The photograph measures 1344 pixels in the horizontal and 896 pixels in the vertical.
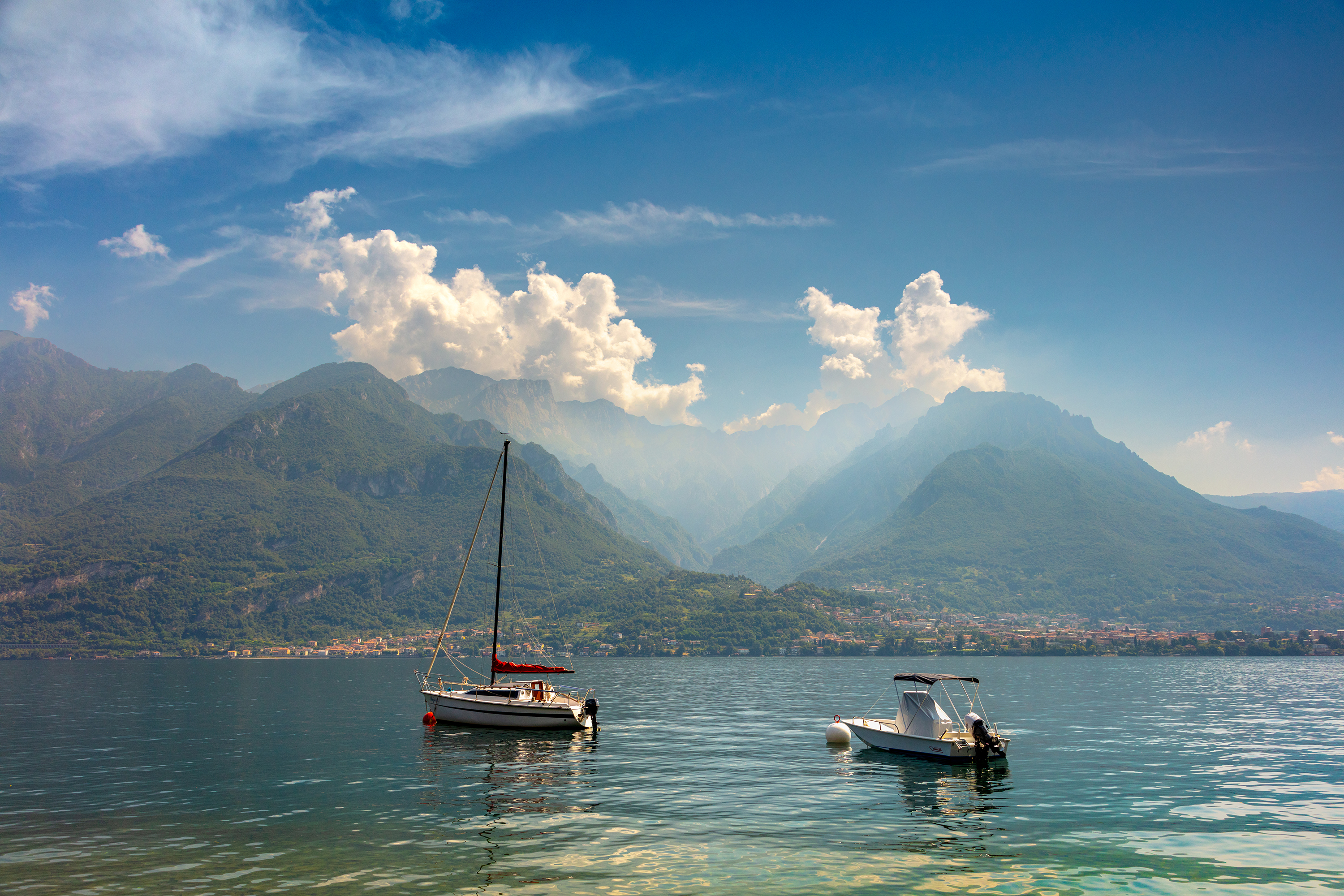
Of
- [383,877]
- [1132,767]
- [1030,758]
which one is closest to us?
[383,877]

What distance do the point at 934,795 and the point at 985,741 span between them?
326 inches

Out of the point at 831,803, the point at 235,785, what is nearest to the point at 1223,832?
the point at 831,803

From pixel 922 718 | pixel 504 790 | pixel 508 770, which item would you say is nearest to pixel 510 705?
pixel 508 770

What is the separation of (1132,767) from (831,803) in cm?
2182

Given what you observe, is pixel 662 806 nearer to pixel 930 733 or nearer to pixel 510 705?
pixel 930 733

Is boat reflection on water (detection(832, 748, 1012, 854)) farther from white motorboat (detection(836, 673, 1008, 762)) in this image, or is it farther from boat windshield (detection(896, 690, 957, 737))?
boat windshield (detection(896, 690, 957, 737))

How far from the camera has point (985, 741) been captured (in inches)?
1651

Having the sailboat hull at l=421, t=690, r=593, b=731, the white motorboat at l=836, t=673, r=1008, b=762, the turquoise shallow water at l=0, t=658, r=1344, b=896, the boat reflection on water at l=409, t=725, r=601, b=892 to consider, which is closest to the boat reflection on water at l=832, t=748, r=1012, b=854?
the turquoise shallow water at l=0, t=658, r=1344, b=896

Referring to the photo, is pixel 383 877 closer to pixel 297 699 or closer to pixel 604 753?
pixel 604 753

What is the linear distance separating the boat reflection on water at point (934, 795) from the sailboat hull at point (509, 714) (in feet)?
66.7

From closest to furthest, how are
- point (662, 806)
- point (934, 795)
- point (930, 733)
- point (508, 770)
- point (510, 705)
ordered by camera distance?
point (662, 806) → point (934, 795) → point (508, 770) → point (930, 733) → point (510, 705)

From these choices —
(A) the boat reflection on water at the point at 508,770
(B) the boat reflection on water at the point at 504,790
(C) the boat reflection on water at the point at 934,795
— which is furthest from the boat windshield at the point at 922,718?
(A) the boat reflection on water at the point at 508,770

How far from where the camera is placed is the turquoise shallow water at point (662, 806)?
22.8 m

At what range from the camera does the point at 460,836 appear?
27500 millimetres
